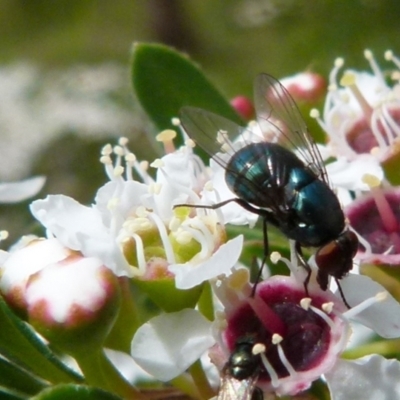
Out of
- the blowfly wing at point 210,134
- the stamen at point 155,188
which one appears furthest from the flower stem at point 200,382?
the blowfly wing at point 210,134

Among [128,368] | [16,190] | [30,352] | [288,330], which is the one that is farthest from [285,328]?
[16,190]

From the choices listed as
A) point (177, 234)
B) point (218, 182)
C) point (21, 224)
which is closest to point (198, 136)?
point (218, 182)

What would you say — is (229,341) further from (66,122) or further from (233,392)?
(66,122)

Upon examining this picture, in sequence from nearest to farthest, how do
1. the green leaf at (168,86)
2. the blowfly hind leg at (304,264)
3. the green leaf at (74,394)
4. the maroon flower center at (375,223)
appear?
the green leaf at (74,394), the blowfly hind leg at (304,264), the maroon flower center at (375,223), the green leaf at (168,86)

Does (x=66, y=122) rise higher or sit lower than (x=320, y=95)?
lower

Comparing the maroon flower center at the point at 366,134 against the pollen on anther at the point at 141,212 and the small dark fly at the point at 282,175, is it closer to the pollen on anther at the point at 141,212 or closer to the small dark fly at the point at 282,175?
the small dark fly at the point at 282,175
